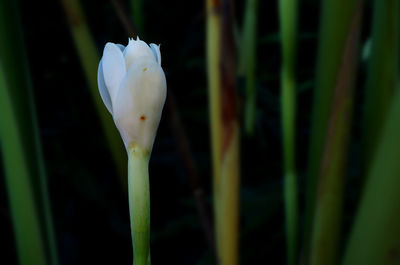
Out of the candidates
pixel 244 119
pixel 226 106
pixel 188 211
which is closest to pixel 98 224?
pixel 188 211

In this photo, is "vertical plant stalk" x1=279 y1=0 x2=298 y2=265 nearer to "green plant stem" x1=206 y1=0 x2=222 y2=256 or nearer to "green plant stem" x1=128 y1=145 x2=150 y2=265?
"green plant stem" x1=206 y1=0 x2=222 y2=256

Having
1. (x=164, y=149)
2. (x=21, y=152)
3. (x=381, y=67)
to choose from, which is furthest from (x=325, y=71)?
(x=164, y=149)

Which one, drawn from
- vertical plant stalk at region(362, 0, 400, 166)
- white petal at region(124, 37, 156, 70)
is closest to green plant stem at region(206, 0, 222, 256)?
vertical plant stalk at region(362, 0, 400, 166)

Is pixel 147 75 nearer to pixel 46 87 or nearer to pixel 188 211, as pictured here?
pixel 188 211

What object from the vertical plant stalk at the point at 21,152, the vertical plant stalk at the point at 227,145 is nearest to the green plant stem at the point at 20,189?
the vertical plant stalk at the point at 21,152

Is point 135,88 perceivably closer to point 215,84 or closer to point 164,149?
point 215,84
